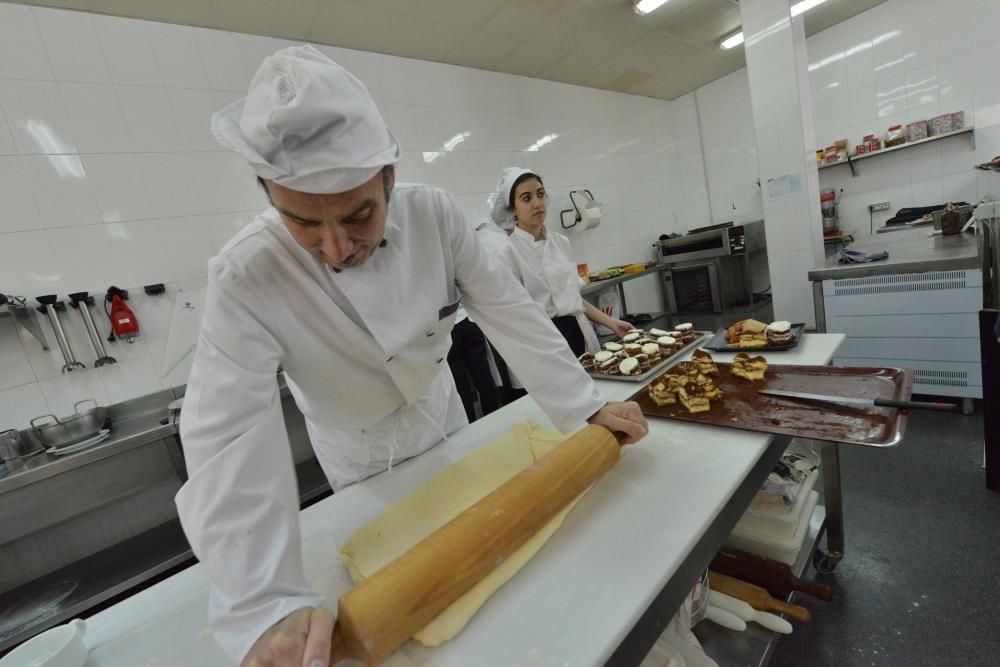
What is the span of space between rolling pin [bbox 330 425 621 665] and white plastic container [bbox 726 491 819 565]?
790 millimetres

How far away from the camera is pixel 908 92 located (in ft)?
14.0

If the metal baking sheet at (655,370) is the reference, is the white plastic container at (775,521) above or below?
below

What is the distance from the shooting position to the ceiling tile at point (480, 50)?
3.37m

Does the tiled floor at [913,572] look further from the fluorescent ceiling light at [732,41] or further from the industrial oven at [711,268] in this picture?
the fluorescent ceiling light at [732,41]

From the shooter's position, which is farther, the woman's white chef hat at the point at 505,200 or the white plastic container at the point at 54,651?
→ the woman's white chef hat at the point at 505,200

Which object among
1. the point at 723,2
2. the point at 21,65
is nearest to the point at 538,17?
the point at 723,2

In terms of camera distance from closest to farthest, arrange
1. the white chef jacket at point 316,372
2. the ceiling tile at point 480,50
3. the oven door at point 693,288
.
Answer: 1. the white chef jacket at point 316,372
2. the ceiling tile at point 480,50
3. the oven door at point 693,288

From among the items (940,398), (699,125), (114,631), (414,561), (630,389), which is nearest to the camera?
(414,561)

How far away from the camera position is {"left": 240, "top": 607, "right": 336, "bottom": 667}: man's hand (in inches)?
21.9

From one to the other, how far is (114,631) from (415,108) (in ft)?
11.8

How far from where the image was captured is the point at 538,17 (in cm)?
321

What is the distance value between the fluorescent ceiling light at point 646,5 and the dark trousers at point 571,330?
250cm

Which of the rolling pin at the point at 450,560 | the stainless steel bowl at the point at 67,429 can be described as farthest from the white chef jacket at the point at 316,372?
the stainless steel bowl at the point at 67,429

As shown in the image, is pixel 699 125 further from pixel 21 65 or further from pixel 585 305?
pixel 21 65
